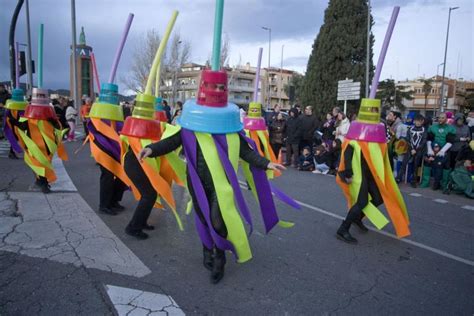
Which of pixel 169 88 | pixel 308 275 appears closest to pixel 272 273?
pixel 308 275

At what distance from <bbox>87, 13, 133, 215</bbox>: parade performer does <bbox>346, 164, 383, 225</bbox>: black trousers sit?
290 cm

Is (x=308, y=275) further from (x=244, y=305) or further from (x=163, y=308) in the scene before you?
(x=163, y=308)

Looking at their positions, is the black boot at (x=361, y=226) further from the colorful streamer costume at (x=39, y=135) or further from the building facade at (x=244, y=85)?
the building facade at (x=244, y=85)

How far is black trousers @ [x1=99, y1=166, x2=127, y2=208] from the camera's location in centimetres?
486

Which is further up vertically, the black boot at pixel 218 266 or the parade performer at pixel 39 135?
the parade performer at pixel 39 135

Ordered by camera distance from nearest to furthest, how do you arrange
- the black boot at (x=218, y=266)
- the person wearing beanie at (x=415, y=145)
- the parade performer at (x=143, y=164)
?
1. the black boot at (x=218, y=266)
2. the parade performer at (x=143, y=164)
3. the person wearing beanie at (x=415, y=145)

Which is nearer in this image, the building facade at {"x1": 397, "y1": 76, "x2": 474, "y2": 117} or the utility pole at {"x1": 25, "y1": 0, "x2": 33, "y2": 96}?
the utility pole at {"x1": 25, "y1": 0, "x2": 33, "y2": 96}

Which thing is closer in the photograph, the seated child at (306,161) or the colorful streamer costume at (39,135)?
the colorful streamer costume at (39,135)

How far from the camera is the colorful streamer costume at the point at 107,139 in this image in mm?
4695

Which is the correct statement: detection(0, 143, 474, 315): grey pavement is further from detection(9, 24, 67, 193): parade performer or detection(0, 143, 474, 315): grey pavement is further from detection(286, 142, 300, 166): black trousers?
detection(286, 142, 300, 166): black trousers

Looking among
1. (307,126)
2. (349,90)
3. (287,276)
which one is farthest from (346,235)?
(349,90)

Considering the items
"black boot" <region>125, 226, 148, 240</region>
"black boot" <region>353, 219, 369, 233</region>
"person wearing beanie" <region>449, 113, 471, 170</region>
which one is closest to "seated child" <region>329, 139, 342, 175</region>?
"person wearing beanie" <region>449, 113, 471, 170</region>

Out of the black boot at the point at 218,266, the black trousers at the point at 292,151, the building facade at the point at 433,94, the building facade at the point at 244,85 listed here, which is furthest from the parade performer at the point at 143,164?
the building facade at the point at 433,94

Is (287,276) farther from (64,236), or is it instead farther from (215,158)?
(64,236)
